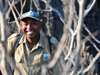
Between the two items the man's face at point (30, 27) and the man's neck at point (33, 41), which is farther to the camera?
the man's neck at point (33, 41)

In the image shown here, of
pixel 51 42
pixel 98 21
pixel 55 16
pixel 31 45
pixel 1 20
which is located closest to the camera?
pixel 1 20

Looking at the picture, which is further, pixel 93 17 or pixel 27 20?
pixel 93 17

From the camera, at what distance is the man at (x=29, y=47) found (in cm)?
250

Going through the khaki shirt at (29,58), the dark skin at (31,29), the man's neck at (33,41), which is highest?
the dark skin at (31,29)

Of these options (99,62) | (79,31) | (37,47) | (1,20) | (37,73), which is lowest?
(99,62)

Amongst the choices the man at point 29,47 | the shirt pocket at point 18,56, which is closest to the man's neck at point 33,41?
the man at point 29,47

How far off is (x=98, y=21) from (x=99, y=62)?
0.96 m

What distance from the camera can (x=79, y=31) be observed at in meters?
1.20

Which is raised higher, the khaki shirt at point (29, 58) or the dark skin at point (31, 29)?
the dark skin at point (31, 29)

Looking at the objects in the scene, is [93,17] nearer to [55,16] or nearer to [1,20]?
[55,16]

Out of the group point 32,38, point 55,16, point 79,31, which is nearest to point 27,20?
point 32,38

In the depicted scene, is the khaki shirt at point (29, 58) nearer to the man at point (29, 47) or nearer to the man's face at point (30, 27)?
the man at point (29, 47)

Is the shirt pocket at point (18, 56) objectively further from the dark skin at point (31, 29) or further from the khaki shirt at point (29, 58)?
the dark skin at point (31, 29)

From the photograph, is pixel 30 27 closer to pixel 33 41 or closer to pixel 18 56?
pixel 33 41
